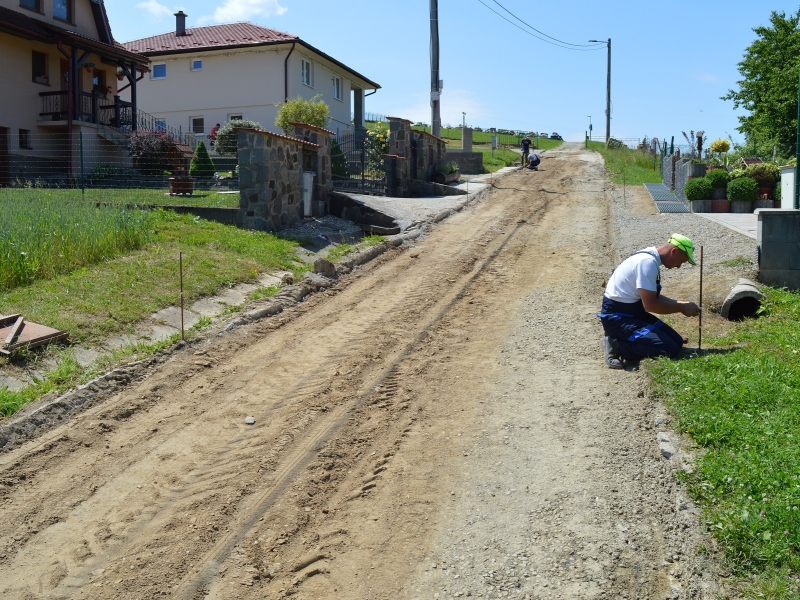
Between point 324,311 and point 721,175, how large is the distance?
Result: 39.9 ft

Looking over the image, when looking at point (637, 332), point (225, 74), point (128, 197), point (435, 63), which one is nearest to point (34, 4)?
point (225, 74)

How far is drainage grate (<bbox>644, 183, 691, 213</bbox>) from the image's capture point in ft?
60.2

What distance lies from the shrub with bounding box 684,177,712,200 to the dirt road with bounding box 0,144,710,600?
10.2 m

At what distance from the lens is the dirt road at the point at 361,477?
175 inches

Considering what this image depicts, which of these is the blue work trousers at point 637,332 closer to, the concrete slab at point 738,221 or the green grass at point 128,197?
the concrete slab at point 738,221

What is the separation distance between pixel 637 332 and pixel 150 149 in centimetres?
1984

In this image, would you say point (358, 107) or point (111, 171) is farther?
point (358, 107)

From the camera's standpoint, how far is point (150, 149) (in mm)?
23797

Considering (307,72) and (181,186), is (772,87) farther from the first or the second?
(181,186)

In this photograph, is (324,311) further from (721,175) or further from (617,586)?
(721,175)

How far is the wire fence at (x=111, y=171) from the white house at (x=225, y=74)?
270 inches

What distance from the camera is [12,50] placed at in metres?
26.1

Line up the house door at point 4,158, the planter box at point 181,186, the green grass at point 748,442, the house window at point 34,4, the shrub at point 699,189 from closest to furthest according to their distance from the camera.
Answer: the green grass at point 748,442, the planter box at point 181,186, the shrub at point 699,189, the house door at point 4,158, the house window at point 34,4

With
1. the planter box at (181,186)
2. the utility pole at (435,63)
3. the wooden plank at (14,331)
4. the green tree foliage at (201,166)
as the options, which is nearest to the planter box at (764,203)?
the utility pole at (435,63)
